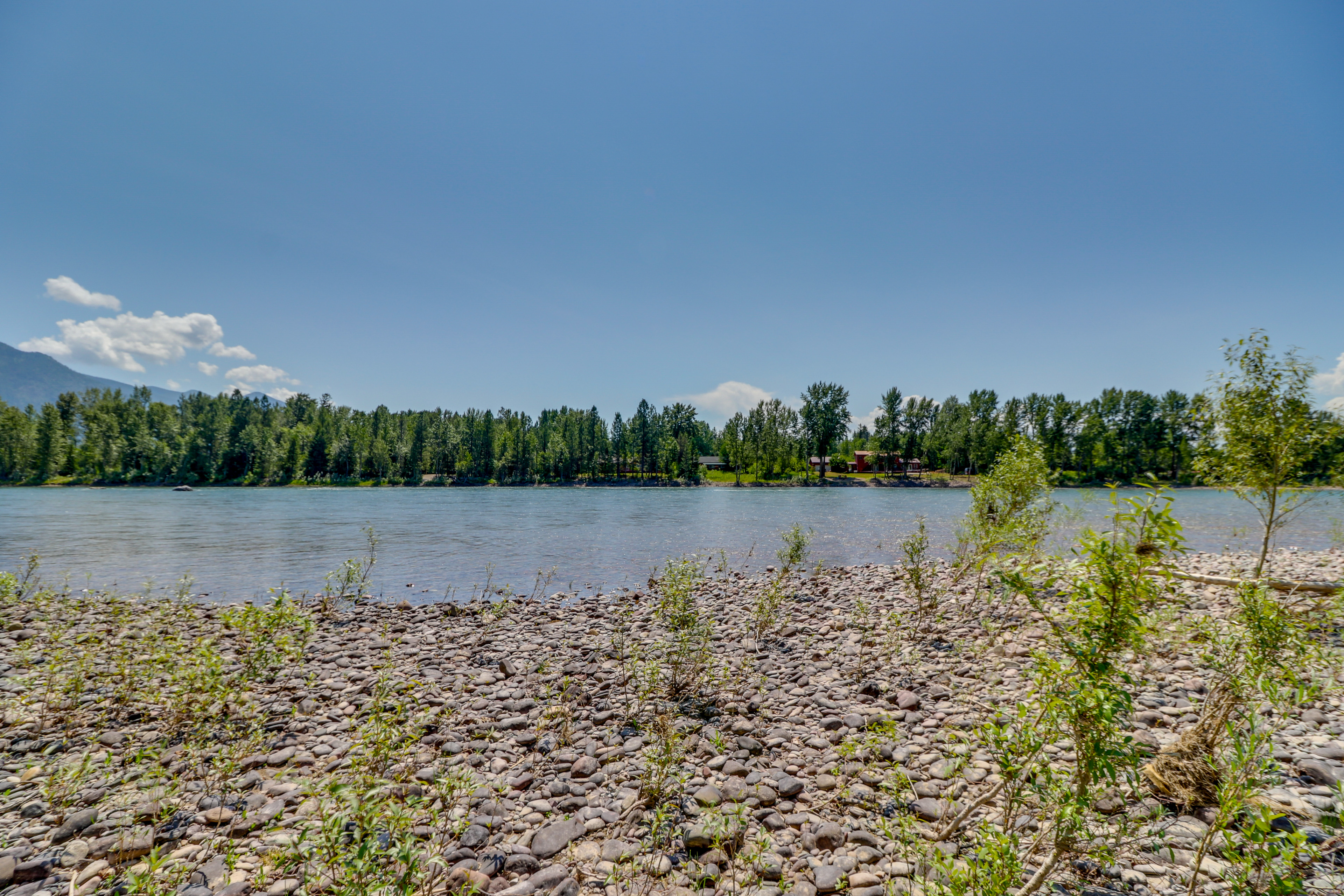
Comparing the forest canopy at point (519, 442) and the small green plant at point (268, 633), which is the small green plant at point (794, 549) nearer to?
the small green plant at point (268, 633)

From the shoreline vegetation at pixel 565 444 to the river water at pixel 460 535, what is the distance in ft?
112

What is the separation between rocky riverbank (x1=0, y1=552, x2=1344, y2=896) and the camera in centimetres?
455

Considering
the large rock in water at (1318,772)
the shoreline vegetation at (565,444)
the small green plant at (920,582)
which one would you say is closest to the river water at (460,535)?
the large rock in water at (1318,772)

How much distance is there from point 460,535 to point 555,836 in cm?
2958

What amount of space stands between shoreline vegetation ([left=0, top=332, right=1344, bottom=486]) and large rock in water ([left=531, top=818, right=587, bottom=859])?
9737cm

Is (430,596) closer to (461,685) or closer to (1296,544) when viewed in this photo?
(461,685)

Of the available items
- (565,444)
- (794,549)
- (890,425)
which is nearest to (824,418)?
(890,425)

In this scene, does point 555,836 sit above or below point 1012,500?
below

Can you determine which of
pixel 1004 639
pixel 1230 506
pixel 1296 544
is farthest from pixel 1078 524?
pixel 1230 506

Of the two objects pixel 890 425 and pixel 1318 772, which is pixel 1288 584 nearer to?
pixel 1318 772

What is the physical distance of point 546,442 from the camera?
117 metres

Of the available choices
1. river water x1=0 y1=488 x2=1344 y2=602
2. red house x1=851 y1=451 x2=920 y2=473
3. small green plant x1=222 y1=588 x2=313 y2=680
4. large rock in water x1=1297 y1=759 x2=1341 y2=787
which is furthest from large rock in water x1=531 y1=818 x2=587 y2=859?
red house x1=851 y1=451 x2=920 y2=473

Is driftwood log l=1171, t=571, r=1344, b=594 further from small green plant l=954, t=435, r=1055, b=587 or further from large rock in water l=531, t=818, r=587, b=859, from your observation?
large rock in water l=531, t=818, r=587, b=859

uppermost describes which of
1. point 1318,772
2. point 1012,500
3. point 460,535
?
point 1012,500
